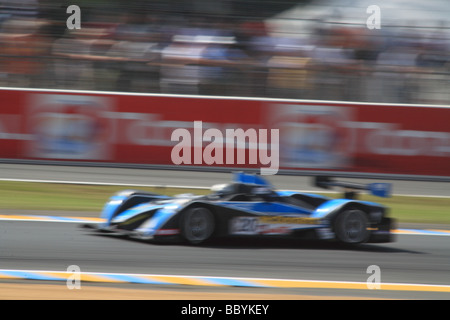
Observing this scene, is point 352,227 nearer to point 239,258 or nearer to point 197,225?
point 239,258

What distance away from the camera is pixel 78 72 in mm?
9508

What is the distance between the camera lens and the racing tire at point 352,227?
6137mm

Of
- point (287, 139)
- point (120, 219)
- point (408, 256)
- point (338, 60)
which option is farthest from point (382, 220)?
point (338, 60)

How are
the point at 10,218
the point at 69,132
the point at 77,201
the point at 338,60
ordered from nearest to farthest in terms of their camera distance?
the point at 10,218 → the point at 77,201 → the point at 69,132 → the point at 338,60

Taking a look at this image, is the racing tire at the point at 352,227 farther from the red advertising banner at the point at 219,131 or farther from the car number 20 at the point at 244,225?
the red advertising banner at the point at 219,131

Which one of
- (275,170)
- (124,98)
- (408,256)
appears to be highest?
(124,98)

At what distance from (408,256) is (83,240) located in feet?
8.89

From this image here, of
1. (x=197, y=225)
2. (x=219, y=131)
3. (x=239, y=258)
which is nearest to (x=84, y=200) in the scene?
(x=219, y=131)

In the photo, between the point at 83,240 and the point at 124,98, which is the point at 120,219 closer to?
the point at 83,240

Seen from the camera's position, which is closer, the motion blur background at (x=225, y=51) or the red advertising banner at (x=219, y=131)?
the red advertising banner at (x=219, y=131)

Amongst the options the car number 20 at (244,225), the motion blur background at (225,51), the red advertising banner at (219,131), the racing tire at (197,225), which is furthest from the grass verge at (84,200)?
the car number 20 at (244,225)

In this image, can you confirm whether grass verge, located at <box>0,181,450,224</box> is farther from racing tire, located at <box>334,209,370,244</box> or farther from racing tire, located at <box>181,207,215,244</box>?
racing tire, located at <box>181,207,215,244</box>

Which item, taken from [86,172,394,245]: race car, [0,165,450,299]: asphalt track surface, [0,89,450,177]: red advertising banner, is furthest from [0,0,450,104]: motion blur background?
[86,172,394,245]: race car

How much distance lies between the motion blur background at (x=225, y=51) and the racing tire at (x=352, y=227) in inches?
141
